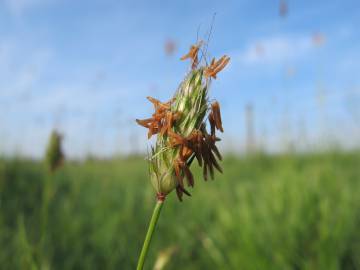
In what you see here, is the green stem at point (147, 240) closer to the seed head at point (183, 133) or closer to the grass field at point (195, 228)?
the seed head at point (183, 133)

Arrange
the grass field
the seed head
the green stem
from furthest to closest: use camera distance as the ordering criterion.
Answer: the grass field
the seed head
the green stem

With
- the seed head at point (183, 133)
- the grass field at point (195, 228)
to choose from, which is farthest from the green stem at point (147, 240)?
the grass field at point (195, 228)

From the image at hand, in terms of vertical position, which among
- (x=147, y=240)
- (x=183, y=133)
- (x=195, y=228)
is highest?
(x=183, y=133)

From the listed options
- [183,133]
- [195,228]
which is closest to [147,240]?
[183,133]

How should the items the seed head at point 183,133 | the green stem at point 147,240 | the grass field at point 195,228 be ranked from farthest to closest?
the grass field at point 195,228 < the seed head at point 183,133 < the green stem at point 147,240

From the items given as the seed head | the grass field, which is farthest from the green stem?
the grass field

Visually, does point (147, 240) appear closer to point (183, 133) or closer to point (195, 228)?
point (183, 133)

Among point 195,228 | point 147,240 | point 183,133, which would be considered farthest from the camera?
point 195,228

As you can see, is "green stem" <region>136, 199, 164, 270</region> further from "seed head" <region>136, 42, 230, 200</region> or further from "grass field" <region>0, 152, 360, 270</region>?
"grass field" <region>0, 152, 360, 270</region>
